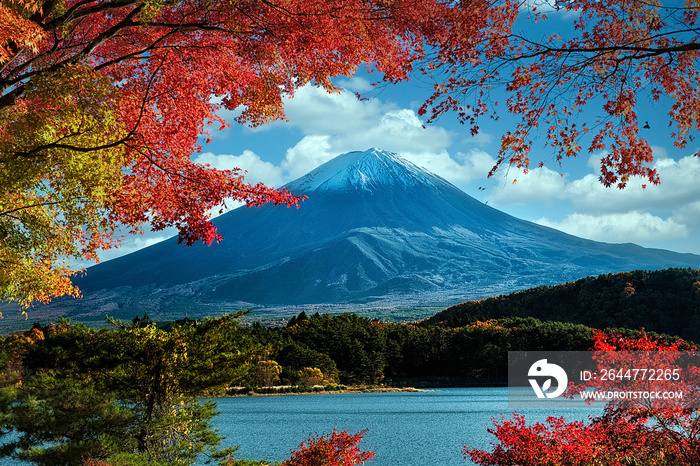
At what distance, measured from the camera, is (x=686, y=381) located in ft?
21.3

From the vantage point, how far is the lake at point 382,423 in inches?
807

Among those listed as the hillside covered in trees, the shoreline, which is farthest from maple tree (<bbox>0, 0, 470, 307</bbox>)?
the hillside covered in trees

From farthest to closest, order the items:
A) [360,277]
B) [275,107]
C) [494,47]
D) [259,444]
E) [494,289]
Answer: [360,277]
[494,289]
[259,444]
[275,107]
[494,47]

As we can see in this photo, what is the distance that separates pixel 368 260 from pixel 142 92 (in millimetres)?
171422

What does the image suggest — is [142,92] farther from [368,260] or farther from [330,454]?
[368,260]

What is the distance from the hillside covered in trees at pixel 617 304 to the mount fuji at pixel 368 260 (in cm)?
7159

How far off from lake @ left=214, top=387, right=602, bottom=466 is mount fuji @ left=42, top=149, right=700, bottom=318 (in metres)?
114

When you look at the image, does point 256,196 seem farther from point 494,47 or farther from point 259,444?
point 259,444

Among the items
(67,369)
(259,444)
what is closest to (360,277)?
(259,444)

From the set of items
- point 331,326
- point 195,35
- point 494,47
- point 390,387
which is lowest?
point 390,387

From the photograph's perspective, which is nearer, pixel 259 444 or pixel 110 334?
pixel 110 334

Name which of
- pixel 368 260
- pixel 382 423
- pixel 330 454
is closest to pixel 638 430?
pixel 330 454

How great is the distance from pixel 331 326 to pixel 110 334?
1877 inches

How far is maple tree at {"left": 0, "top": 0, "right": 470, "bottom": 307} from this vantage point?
5516 mm
